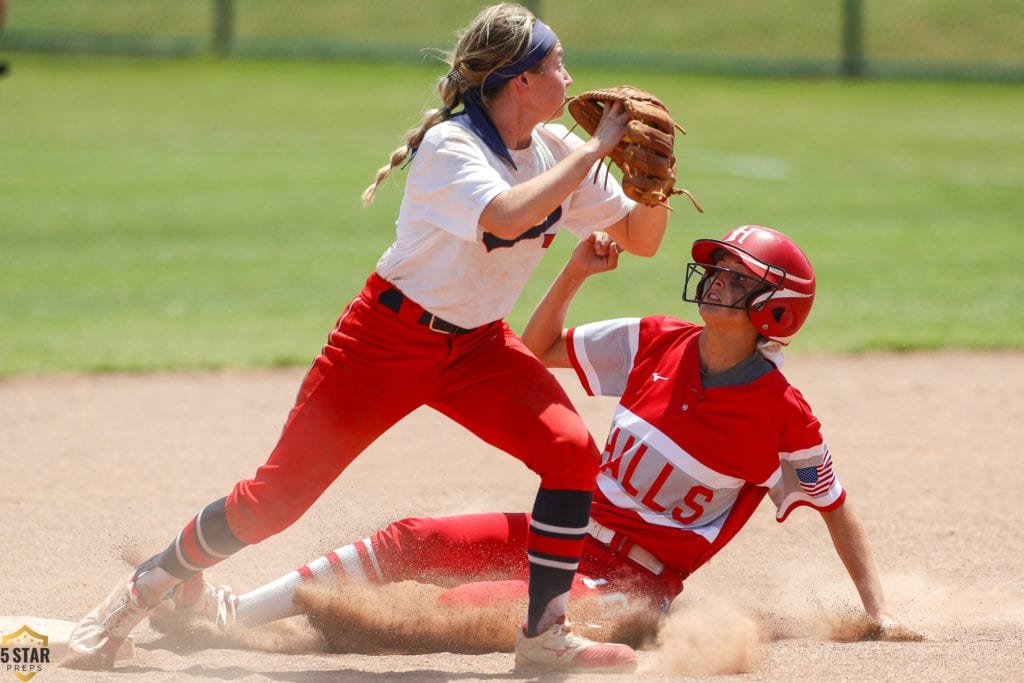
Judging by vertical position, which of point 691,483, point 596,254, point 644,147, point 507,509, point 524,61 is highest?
point 524,61

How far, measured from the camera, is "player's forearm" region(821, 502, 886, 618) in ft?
13.1

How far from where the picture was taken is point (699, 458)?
4020mm

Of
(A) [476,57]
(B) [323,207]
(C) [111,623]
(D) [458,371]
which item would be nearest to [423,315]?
(D) [458,371]

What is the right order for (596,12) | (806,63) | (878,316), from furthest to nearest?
(596,12), (806,63), (878,316)

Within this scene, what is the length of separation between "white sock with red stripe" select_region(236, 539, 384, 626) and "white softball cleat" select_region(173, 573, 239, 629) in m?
0.03

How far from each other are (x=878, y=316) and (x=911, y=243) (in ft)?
9.40

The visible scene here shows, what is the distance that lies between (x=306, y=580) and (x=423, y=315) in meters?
0.93

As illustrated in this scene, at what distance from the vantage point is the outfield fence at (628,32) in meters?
27.2

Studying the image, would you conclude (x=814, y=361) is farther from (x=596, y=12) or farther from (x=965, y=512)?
(x=596, y=12)

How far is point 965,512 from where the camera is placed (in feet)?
17.7

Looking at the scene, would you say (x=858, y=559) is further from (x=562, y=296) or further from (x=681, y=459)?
(x=562, y=296)

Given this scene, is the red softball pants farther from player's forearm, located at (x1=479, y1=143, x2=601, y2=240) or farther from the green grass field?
the green grass field

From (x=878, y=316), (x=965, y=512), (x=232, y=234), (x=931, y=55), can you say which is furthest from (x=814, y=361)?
(x=931, y=55)

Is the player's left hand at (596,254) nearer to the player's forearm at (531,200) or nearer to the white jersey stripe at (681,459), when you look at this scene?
the white jersey stripe at (681,459)
